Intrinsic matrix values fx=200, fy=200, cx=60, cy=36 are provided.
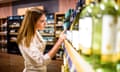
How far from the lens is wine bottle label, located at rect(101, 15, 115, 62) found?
586mm

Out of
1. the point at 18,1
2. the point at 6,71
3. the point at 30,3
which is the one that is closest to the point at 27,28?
the point at 6,71

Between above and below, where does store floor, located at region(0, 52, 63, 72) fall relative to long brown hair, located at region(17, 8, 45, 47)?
→ below

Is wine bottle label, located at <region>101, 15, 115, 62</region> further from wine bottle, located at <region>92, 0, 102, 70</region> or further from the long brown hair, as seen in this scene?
the long brown hair

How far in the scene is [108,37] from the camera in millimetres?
589

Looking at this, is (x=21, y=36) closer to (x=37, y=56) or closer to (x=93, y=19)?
(x=37, y=56)

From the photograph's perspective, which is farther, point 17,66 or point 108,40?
point 17,66

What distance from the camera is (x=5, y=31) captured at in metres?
11.2

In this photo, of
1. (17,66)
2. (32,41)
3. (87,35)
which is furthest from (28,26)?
(17,66)

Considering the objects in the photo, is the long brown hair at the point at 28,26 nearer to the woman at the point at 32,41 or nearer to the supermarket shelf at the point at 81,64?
the woman at the point at 32,41

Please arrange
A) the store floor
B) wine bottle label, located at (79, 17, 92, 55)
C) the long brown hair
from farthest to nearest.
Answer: the store floor → the long brown hair → wine bottle label, located at (79, 17, 92, 55)

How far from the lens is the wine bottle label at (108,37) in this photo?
23.1 inches

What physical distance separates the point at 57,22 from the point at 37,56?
648cm

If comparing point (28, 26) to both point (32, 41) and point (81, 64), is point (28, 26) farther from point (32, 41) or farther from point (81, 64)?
point (81, 64)

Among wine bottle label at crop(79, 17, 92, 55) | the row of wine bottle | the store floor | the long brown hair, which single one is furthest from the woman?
the store floor
